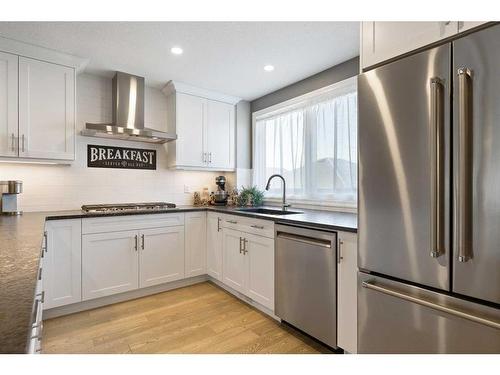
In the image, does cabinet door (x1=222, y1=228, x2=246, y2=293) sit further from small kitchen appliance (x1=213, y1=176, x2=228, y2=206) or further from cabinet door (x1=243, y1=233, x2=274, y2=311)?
small kitchen appliance (x1=213, y1=176, x2=228, y2=206)

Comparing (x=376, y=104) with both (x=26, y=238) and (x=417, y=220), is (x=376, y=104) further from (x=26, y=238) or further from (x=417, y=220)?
(x=26, y=238)

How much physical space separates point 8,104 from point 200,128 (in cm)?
188

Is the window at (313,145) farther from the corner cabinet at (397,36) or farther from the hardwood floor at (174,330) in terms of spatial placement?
the hardwood floor at (174,330)

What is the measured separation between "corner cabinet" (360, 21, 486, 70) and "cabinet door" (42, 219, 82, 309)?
8.82 ft

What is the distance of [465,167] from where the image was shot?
1.12 m

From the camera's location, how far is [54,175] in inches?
114

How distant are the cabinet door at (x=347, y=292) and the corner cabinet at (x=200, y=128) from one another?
227 cm

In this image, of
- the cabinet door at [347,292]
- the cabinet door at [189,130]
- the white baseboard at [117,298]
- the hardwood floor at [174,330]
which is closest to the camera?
the cabinet door at [347,292]

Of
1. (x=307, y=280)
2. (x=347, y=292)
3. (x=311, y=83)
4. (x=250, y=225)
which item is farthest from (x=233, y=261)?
(x=311, y=83)

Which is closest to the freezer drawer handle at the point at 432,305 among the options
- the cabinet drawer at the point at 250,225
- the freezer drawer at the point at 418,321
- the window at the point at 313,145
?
the freezer drawer at the point at 418,321

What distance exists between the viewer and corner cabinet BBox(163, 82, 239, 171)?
11.2ft

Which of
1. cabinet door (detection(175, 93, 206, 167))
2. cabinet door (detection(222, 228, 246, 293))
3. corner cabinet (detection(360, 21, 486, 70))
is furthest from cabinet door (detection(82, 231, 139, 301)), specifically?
corner cabinet (detection(360, 21, 486, 70))

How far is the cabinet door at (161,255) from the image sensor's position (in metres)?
2.89

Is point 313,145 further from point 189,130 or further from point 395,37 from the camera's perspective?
point 395,37
